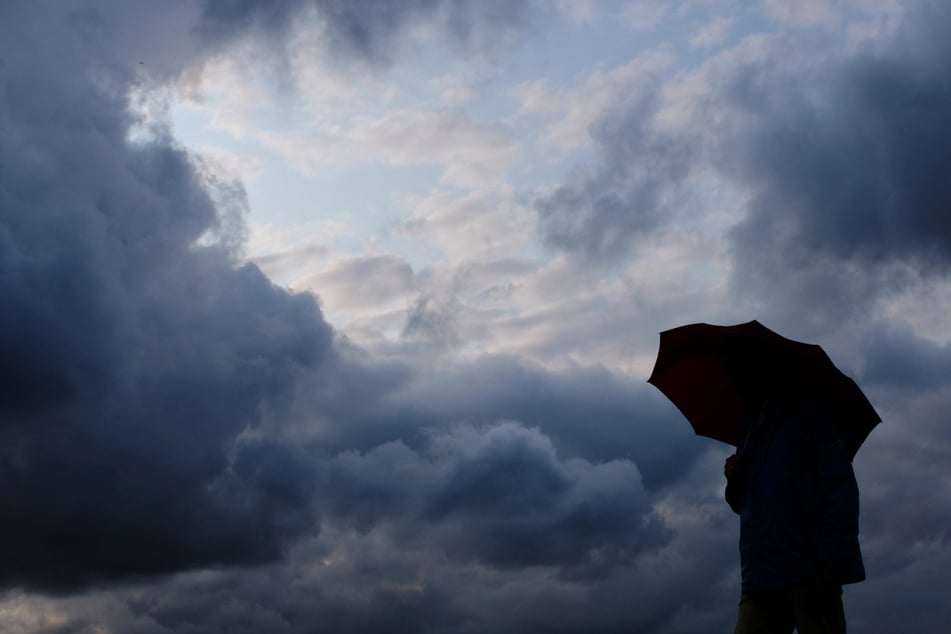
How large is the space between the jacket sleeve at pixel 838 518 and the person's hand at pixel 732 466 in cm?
70

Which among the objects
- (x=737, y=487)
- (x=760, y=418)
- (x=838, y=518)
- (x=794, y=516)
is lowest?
(x=838, y=518)

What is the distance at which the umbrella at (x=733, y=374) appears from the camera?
26.6ft

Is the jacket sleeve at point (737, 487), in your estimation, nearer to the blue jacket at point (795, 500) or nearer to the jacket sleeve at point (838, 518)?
the blue jacket at point (795, 500)

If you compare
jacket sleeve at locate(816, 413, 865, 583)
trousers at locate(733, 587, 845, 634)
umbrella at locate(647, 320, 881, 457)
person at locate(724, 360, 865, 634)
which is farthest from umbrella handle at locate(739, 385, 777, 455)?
trousers at locate(733, 587, 845, 634)

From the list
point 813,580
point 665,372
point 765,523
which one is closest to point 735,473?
point 765,523

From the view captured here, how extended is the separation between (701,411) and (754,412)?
1.38 meters

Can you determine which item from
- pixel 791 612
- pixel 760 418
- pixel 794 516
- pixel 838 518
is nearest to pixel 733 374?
pixel 760 418

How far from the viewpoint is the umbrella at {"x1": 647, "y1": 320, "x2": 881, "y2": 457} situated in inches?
319

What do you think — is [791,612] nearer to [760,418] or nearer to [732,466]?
[732,466]

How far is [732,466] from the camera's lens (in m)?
8.20

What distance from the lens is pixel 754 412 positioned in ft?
27.8

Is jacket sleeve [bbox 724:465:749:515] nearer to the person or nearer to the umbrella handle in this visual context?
the person

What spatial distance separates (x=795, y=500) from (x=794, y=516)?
0.14 m

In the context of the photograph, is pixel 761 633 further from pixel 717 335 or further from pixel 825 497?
pixel 717 335
